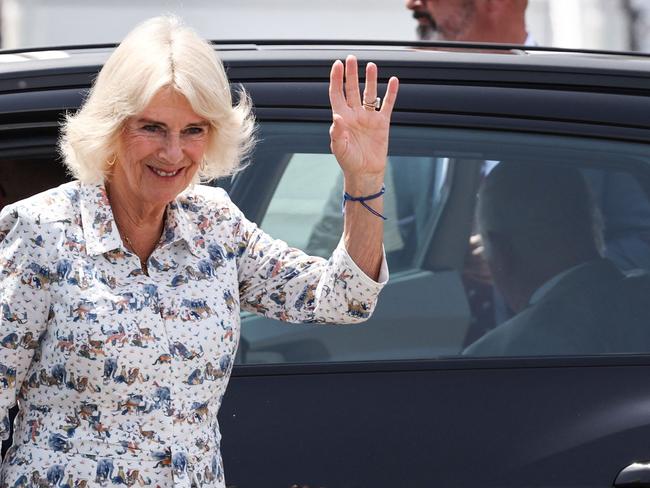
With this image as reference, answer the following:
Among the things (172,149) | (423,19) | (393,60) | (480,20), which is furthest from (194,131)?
(423,19)

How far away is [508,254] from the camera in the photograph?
98.8 inches

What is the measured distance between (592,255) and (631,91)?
322mm

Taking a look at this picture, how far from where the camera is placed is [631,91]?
96.0 inches

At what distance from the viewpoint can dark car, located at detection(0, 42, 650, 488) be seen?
7.34 ft

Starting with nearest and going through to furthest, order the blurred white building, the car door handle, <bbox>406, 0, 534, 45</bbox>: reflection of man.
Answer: the car door handle < <bbox>406, 0, 534, 45</bbox>: reflection of man < the blurred white building

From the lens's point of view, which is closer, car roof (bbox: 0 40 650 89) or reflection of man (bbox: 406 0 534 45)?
car roof (bbox: 0 40 650 89)

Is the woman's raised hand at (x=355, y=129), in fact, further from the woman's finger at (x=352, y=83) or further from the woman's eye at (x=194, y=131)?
the woman's eye at (x=194, y=131)

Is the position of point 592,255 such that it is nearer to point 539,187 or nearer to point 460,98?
point 539,187

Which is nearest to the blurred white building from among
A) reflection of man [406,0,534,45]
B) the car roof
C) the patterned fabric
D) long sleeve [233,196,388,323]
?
reflection of man [406,0,534,45]

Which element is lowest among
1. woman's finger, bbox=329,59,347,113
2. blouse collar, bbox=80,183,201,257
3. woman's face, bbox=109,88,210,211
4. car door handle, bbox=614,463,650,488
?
car door handle, bbox=614,463,650,488

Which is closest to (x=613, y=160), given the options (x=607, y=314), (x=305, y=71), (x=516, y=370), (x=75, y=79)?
(x=607, y=314)

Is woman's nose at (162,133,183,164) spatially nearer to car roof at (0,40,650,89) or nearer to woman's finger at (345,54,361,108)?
woman's finger at (345,54,361,108)

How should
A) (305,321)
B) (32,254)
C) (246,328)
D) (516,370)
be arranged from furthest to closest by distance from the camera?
(246,328) → (516,370) → (305,321) → (32,254)

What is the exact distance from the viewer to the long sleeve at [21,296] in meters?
1.92
